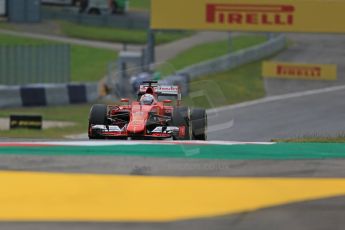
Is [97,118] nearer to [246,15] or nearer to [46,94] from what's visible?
[46,94]

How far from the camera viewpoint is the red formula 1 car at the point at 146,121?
13727mm

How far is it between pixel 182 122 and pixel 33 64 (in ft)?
47.2

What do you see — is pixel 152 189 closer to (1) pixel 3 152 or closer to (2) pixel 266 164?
(2) pixel 266 164

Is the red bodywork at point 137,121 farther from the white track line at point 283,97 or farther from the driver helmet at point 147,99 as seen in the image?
the white track line at point 283,97

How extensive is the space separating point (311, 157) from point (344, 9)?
18.7 m

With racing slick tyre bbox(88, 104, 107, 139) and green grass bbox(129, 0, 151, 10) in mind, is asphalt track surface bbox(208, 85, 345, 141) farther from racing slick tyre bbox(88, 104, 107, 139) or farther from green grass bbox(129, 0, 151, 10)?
green grass bbox(129, 0, 151, 10)

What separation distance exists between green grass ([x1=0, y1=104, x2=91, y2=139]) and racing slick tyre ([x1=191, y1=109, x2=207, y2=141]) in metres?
5.19

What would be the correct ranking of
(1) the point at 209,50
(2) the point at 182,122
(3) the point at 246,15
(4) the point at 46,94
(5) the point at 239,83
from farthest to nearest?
(1) the point at 209,50 → (5) the point at 239,83 → (3) the point at 246,15 → (4) the point at 46,94 → (2) the point at 182,122

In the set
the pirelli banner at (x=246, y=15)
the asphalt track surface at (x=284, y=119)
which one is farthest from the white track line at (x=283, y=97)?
the pirelli banner at (x=246, y=15)

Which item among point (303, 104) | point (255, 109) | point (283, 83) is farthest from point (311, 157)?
point (283, 83)

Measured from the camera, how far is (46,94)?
2612 cm

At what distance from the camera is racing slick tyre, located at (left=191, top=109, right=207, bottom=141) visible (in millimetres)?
13906

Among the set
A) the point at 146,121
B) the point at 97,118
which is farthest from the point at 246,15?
the point at 97,118

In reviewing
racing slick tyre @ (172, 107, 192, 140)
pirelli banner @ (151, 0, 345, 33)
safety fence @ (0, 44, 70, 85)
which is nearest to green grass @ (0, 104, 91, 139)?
safety fence @ (0, 44, 70, 85)
